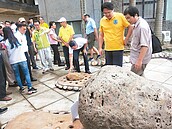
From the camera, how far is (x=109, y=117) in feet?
5.51

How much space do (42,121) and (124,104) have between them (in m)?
1.52

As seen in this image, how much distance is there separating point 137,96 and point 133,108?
128 millimetres

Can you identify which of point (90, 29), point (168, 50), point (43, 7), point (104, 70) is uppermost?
point (43, 7)

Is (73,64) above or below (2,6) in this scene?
below

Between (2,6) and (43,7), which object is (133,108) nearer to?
(43,7)

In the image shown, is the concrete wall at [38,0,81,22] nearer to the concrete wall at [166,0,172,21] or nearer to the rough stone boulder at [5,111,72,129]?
the concrete wall at [166,0,172,21]

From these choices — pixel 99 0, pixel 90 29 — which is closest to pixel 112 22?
pixel 90 29

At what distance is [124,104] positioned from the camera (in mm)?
1674

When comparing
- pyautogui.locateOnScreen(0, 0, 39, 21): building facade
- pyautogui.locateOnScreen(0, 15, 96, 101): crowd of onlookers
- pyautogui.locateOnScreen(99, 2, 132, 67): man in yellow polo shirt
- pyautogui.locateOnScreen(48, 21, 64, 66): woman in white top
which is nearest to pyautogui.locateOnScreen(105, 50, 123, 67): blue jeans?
pyautogui.locateOnScreen(99, 2, 132, 67): man in yellow polo shirt

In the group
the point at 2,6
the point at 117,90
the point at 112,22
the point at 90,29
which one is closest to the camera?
the point at 117,90

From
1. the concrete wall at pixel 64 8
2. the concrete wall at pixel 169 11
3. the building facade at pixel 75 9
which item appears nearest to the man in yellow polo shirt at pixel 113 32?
the building facade at pixel 75 9

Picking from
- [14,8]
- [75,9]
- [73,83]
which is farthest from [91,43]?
[14,8]

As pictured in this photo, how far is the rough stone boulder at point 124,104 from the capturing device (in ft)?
5.28

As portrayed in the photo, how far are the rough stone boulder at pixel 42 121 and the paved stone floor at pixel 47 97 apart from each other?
32 centimetres
